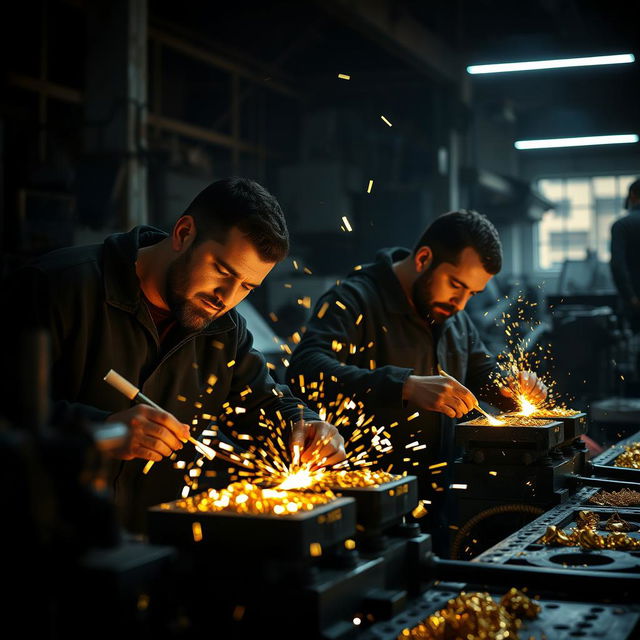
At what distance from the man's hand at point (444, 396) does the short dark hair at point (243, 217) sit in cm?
72

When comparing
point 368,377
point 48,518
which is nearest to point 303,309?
point 368,377

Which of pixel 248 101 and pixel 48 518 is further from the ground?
pixel 248 101

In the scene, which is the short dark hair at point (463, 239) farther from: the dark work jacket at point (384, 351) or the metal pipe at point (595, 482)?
the metal pipe at point (595, 482)

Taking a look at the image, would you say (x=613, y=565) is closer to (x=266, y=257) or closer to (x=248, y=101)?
(x=266, y=257)

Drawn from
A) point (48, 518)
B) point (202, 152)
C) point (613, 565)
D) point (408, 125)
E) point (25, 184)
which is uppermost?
point (408, 125)

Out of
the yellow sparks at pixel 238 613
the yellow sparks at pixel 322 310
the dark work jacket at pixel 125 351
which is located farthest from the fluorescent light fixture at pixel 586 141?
the yellow sparks at pixel 238 613

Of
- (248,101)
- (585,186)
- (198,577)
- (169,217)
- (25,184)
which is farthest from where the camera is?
(585,186)

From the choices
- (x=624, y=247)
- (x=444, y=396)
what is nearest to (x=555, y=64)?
(x=624, y=247)

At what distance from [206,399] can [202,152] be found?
720 centimetres

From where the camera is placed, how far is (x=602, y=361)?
281 inches

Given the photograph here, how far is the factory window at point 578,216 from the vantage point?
16.9m

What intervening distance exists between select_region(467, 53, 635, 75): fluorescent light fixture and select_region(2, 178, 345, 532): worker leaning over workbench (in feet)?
14.2

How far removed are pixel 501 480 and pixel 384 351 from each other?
36.5 inches

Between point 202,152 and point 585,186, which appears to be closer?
point 202,152
